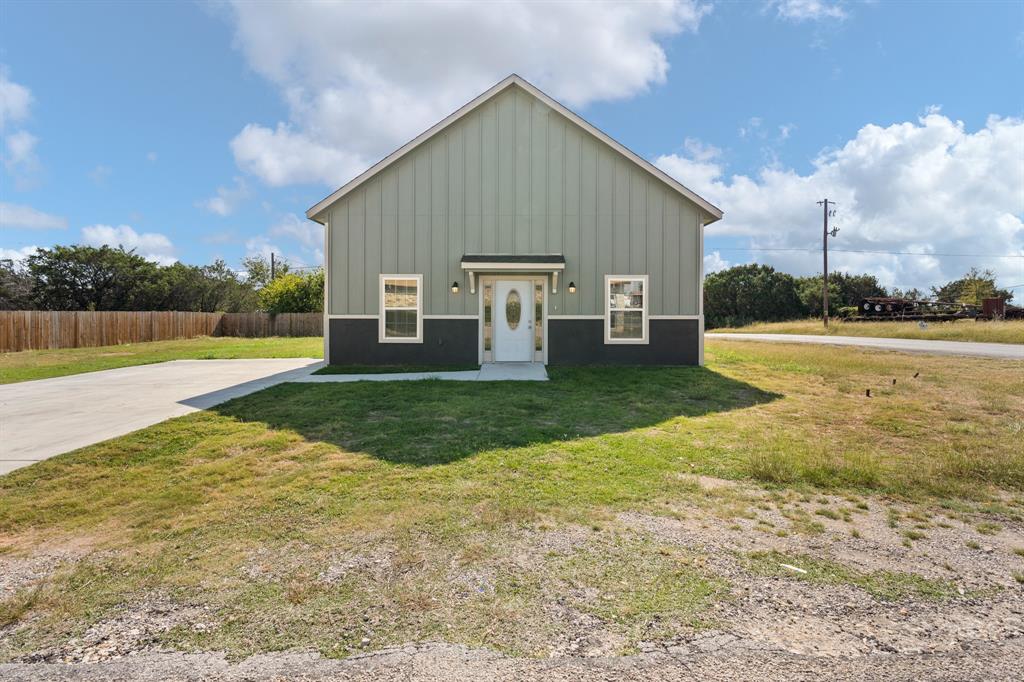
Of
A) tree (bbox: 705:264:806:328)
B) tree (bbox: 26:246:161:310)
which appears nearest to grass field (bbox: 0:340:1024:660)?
tree (bbox: 26:246:161:310)

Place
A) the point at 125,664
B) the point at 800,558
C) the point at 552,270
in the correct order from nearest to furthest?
the point at 125,664, the point at 800,558, the point at 552,270

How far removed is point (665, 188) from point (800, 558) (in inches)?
423

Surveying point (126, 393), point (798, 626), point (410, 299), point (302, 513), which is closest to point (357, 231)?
point (410, 299)

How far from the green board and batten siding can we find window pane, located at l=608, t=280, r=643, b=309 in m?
0.30

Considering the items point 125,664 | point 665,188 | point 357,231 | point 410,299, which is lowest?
point 125,664

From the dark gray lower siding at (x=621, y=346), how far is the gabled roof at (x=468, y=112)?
10.1 ft

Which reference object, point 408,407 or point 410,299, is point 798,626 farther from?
point 410,299

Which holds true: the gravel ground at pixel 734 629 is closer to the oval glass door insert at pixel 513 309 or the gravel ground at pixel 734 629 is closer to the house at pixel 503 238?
the house at pixel 503 238

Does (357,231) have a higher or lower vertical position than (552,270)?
higher

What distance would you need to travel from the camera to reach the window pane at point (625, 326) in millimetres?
12469

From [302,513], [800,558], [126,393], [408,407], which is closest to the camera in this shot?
[800,558]

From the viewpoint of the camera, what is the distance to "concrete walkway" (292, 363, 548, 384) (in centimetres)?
1014

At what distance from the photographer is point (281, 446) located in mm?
5625

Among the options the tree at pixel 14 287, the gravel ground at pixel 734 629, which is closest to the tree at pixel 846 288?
the gravel ground at pixel 734 629
